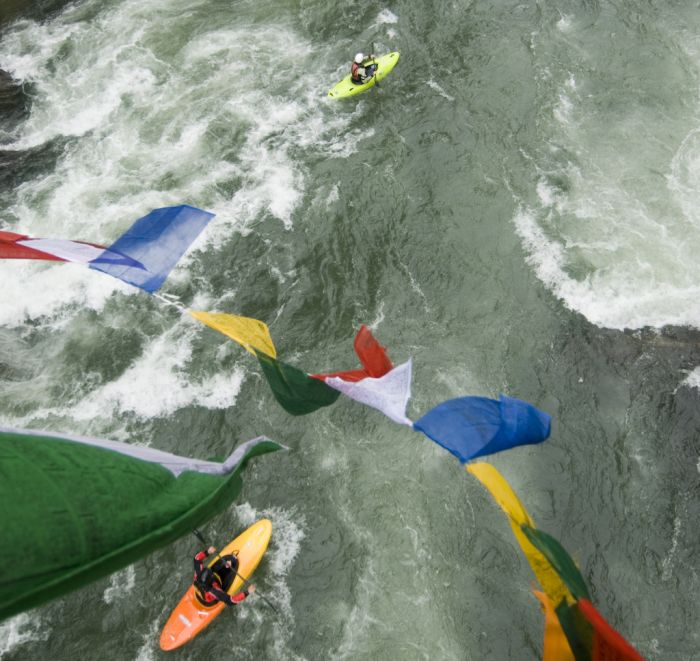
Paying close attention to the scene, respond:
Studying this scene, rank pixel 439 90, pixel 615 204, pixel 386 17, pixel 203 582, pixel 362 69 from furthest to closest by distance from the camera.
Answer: pixel 386 17, pixel 439 90, pixel 362 69, pixel 615 204, pixel 203 582

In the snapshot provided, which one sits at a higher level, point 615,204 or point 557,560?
point 557,560

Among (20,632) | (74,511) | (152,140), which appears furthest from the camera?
(152,140)

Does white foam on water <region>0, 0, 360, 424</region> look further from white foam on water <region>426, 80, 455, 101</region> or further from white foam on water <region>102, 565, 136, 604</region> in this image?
white foam on water <region>102, 565, 136, 604</region>

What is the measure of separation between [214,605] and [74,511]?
639 centimetres

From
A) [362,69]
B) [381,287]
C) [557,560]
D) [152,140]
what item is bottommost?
[381,287]

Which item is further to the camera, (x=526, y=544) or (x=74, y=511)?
(x=526, y=544)

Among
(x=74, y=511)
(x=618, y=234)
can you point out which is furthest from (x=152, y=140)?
(x=74, y=511)

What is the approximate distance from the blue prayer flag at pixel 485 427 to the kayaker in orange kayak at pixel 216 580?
503 cm


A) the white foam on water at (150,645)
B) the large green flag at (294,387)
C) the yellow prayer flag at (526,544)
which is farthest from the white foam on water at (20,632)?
the yellow prayer flag at (526,544)

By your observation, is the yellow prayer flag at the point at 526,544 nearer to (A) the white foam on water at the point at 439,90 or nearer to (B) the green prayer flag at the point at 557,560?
(B) the green prayer flag at the point at 557,560

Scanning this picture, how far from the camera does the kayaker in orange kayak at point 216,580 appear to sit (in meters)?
8.09

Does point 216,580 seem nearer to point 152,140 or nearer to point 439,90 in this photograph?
point 152,140

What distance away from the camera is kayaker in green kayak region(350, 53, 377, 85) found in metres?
13.9

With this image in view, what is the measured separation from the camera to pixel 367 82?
46.7 feet
